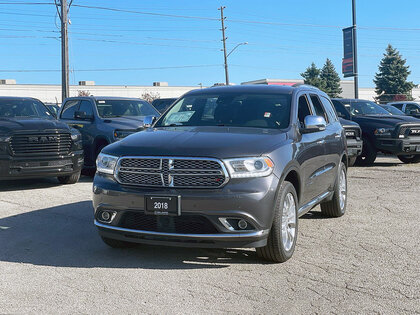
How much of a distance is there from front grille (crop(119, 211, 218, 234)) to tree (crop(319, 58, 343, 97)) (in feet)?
251

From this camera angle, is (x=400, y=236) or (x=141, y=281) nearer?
(x=141, y=281)

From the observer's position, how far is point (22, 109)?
423 inches

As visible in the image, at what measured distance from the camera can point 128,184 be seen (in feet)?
15.8

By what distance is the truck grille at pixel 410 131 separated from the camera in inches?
530

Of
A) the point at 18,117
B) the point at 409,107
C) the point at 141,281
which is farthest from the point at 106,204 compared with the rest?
the point at 409,107

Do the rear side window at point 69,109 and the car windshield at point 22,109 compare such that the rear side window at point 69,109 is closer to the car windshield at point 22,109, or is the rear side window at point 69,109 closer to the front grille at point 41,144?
the car windshield at point 22,109

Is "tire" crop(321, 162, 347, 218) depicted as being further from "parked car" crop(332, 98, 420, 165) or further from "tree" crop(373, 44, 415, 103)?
"tree" crop(373, 44, 415, 103)

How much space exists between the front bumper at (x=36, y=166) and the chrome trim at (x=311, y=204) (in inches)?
204

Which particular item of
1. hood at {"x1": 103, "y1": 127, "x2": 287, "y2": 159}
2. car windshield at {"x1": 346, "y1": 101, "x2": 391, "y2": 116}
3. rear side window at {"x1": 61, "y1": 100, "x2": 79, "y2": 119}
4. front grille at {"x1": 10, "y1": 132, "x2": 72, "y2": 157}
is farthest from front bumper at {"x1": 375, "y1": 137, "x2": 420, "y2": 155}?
hood at {"x1": 103, "y1": 127, "x2": 287, "y2": 159}

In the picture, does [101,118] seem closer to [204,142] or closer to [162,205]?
[204,142]

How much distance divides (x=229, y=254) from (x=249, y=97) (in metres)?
1.82

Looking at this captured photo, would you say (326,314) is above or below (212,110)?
below

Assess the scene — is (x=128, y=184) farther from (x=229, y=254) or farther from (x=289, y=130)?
(x=289, y=130)

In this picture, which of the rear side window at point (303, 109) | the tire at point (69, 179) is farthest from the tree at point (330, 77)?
the rear side window at point (303, 109)
